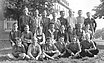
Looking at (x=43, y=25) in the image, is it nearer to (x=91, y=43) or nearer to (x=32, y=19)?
(x=32, y=19)

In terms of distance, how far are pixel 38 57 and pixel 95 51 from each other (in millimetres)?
2924

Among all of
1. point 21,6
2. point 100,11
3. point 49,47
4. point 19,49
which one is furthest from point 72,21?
point 100,11

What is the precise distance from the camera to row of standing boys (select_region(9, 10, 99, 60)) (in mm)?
9633

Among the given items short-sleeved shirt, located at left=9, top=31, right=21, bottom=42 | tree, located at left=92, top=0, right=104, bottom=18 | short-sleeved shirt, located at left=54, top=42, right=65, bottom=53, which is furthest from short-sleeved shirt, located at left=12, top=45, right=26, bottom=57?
tree, located at left=92, top=0, right=104, bottom=18

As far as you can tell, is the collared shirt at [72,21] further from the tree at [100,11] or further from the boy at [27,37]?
the tree at [100,11]

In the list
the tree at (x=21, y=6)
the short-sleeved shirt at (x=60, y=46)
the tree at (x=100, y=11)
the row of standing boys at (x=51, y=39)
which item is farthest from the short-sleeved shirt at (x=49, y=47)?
the tree at (x=100, y=11)

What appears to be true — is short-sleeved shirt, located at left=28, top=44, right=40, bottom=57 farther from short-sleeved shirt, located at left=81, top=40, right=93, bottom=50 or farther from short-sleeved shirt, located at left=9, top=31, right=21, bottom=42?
short-sleeved shirt, located at left=81, top=40, right=93, bottom=50

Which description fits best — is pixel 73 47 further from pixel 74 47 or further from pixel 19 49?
pixel 19 49

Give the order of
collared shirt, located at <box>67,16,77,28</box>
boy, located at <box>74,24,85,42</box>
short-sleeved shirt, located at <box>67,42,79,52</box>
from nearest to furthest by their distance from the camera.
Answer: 1. short-sleeved shirt, located at <box>67,42,79,52</box>
2. boy, located at <box>74,24,85,42</box>
3. collared shirt, located at <box>67,16,77,28</box>

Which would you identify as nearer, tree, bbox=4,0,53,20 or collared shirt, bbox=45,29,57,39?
collared shirt, bbox=45,29,57,39

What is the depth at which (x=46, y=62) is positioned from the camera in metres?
8.77

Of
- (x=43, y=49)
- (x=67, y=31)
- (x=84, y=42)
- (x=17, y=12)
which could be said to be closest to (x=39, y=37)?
(x=43, y=49)

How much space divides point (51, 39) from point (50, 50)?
0.55 metres

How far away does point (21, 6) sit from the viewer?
2142cm
